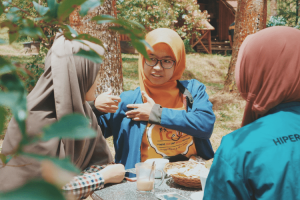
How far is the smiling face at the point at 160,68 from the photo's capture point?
2.14m

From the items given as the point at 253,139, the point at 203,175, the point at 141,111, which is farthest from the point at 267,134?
the point at 141,111

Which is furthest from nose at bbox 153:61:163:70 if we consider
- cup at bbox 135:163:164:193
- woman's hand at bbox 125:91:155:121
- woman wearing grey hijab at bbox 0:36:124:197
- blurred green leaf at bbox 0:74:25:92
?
blurred green leaf at bbox 0:74:25:92

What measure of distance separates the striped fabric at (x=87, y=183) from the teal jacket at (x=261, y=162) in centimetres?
74

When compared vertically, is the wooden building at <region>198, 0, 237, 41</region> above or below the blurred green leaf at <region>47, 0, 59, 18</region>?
above

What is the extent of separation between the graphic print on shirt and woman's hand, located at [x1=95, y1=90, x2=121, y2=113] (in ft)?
1.01

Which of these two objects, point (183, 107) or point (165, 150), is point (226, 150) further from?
point (183, 107)

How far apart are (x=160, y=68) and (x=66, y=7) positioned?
173 centimetres

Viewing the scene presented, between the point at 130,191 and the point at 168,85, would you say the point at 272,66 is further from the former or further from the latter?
the point at 168,85

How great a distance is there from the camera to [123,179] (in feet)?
6.20

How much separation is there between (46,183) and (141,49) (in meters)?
0.29

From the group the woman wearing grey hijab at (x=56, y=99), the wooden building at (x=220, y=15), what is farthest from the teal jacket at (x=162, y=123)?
the wooden building at (x=220, y=15)

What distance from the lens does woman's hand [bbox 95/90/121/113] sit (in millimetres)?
2010

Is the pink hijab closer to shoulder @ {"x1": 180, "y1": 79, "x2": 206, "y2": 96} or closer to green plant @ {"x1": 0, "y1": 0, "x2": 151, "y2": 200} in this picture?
green plant @ {"x1": 0, "y1": 0, "x2": 151, "y2": 200}

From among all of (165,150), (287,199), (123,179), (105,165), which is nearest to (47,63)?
(105,165)
